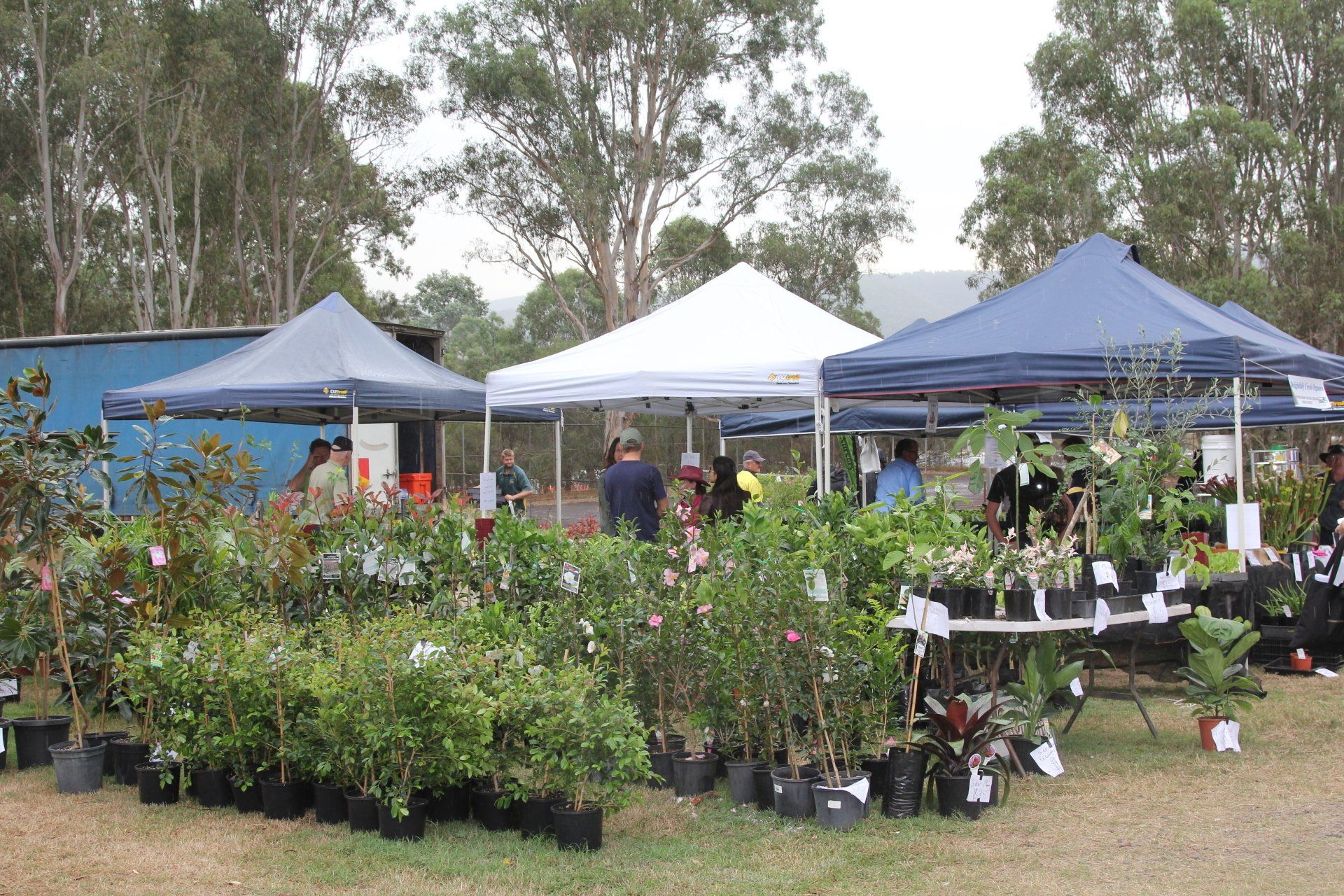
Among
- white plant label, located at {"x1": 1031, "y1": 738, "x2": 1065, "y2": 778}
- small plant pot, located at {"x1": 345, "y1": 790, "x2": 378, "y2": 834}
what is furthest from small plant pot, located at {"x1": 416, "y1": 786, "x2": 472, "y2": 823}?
white plant label, located at {"x1": 1031, "y1": 738, "x2": 1065, "y2": 778}

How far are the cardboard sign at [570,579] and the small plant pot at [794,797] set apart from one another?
1.11 meters

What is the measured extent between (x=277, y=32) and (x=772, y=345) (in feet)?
70.4

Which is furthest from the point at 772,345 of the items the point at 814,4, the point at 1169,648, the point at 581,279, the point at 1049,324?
the point at 581,279

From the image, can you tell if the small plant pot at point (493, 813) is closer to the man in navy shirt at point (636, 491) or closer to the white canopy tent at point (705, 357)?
the man in navy shirt at point (636, 491)

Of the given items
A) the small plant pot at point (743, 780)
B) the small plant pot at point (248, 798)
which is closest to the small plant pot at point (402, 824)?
the small plant pot at point (248, 798)

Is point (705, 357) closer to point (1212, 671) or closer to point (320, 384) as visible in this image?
point (320, 384)

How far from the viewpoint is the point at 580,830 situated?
385cm

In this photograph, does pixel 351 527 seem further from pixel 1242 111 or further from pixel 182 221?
pixel 1242 111

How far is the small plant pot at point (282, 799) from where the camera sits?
4277mm

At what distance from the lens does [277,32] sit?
25328mm

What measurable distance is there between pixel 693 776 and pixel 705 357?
4.01 m

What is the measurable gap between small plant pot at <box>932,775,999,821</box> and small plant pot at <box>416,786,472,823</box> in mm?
1760

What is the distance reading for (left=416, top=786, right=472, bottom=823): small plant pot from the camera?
4.18 meters

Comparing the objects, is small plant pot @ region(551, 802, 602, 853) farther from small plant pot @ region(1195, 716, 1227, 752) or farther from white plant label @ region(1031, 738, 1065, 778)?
small plant pot @ region(1195, 716, 1227, 752)
